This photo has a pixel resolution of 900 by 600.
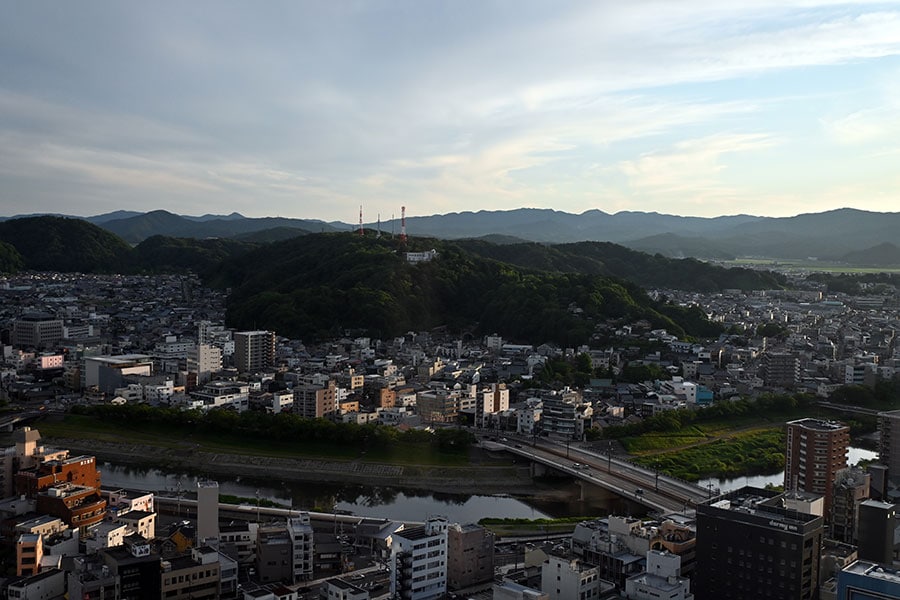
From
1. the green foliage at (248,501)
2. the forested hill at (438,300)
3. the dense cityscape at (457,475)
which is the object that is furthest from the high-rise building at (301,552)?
the forested hill at (438,300)

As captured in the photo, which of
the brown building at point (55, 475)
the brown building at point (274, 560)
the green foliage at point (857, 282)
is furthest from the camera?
the green foliage at point (857, 282)

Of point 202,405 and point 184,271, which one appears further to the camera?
point 184,271

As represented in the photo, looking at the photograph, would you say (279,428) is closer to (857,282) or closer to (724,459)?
(724,459)

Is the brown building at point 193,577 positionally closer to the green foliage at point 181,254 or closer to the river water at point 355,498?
the river water at point 355,498

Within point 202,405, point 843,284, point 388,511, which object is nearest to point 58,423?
point 202,405

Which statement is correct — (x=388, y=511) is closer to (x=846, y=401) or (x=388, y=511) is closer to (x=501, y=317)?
(x=846, y=401)


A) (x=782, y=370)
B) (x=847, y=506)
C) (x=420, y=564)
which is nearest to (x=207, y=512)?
(x=420, y=564)
